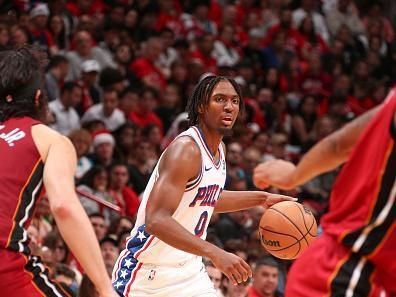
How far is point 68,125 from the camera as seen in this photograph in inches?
468

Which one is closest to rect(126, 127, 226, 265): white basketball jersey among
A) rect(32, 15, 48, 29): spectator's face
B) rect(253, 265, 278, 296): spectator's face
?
rect(253, 265, 278, 296): spectator's face

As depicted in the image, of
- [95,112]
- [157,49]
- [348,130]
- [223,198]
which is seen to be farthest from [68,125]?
[348,130]

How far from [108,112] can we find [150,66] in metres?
2.18

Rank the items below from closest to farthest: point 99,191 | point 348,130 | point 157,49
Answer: point 348,130 → point 99,191 → point 157,49

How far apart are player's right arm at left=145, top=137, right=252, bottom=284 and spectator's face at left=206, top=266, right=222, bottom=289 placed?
3.21 m

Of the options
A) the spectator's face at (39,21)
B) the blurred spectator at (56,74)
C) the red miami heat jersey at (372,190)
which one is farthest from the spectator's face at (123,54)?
the red miami heat jersey at (372,190)

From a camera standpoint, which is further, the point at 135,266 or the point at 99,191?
the point at 99,191

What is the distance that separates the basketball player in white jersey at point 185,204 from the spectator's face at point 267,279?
234cm

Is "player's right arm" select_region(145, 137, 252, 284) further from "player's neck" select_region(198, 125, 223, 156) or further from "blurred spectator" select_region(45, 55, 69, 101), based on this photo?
"blurred spectator" select_region(45, 55, 69, 101)

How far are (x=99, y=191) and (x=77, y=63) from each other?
319cm

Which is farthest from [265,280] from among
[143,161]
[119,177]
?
[143,161]

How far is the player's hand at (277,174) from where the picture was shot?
379 cm

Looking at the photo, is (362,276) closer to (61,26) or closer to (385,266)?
(385,266)

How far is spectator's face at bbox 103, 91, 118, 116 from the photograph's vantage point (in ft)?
40.7
